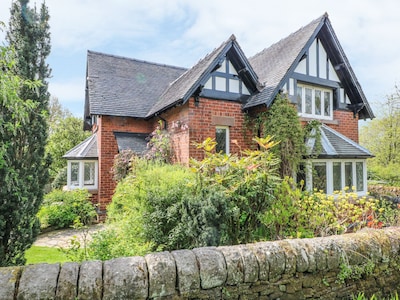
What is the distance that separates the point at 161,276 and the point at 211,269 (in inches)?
27.2

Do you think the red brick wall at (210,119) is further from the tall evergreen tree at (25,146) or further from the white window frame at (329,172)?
the tall evergreen tree at (25,146)

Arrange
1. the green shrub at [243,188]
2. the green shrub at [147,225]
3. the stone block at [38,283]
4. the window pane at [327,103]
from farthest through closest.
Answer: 1. the window pane at [327,103]
2. the green shrub at [243,188]
3. the green shrub at [147,225]
4. the stone block at [38,283]

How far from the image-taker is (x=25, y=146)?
16.0 feet

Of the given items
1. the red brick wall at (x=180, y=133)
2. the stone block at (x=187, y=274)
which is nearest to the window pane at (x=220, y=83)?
the red brick wall at (x=180, y=133)

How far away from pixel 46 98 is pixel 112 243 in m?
3.42

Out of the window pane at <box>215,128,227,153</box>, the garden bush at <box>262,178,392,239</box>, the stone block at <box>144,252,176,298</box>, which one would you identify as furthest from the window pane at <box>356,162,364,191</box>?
the stone block at <box>144,252,176,298</box>

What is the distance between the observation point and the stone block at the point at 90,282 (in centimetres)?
286

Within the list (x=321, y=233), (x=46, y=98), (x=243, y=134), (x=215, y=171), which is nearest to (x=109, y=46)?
(x=243, y=134)

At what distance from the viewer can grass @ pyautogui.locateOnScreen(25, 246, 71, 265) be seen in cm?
626

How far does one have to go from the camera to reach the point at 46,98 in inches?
208

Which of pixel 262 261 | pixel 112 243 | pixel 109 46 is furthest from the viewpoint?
pixel 109 46

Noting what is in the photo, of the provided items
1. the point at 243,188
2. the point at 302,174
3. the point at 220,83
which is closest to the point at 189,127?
the point at 220,83

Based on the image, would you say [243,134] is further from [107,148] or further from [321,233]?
[107,148]

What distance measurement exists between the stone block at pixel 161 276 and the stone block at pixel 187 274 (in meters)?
0.08
